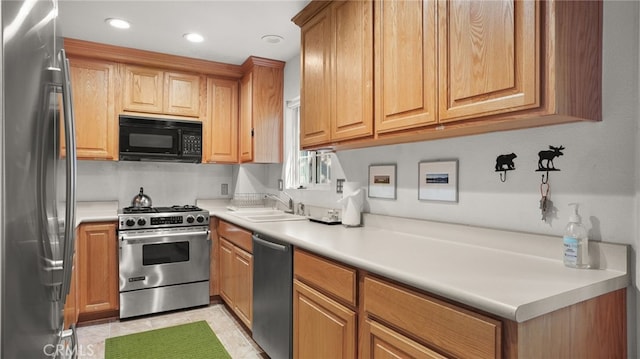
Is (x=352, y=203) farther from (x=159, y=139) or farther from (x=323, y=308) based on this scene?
(x=159, y=139)

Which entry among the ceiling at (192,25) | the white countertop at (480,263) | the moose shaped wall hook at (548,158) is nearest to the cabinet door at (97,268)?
the ceiling at (192,25)

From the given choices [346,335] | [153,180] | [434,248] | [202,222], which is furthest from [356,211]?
[153,180]

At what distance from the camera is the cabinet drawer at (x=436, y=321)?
998mm

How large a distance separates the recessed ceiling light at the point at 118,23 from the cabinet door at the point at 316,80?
4.37 feet

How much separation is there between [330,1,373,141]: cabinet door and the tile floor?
1.62m

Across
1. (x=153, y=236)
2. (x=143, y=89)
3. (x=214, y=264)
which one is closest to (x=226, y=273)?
(x=214, y=264)

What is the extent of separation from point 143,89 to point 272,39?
1402 mm

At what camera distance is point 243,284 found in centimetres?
279

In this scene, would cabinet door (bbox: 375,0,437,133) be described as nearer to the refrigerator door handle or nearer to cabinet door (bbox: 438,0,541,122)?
cabinet door (bbox: 438,0,541,122)

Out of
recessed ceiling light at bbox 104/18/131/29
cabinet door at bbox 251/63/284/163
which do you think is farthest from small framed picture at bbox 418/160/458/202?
recessed ceiling light at bbox 104/18/131/29

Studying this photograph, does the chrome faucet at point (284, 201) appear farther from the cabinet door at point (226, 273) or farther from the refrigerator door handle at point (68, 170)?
the refrigerator door handle at point (68, 170)

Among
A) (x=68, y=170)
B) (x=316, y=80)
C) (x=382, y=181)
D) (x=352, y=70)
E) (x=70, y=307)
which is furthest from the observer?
(x=316, y=80)

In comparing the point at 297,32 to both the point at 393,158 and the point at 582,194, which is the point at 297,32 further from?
the point at 582,194

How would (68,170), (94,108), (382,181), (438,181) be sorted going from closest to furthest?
(68,170) < (438,181) < (382,181) < (94,108)
